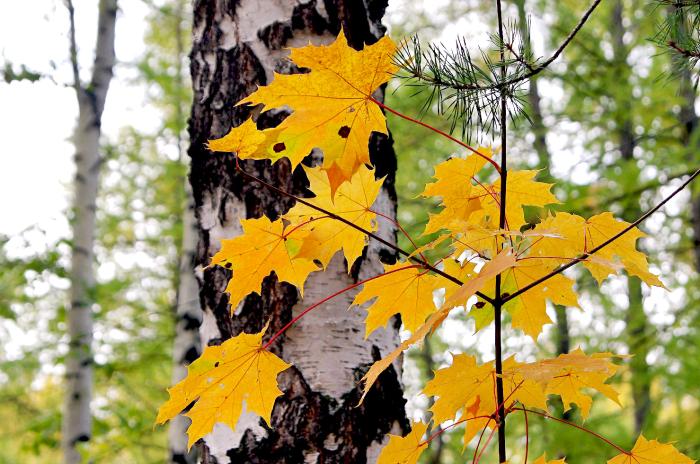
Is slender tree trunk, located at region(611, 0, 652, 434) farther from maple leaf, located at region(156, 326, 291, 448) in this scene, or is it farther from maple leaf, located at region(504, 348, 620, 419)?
maple leaf, located at region(156, 326, 291, 448)

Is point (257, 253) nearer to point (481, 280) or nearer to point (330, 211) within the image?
point (330, 211)

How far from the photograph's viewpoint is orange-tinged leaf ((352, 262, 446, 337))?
3.02 feet

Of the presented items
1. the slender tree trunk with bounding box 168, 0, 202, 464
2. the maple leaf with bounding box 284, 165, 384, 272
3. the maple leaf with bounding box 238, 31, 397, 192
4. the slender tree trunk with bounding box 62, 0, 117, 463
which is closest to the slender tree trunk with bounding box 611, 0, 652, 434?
the slender tree trunk with bounding box 168, 0, 202, 464

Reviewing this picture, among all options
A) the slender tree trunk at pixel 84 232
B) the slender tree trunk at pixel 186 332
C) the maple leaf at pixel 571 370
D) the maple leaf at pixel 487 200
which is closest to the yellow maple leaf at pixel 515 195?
the maple leaf at pixel 487 200

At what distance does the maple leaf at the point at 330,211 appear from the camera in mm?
902

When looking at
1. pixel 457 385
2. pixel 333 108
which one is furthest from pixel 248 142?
pixel 457 385

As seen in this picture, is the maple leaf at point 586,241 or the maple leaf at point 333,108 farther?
the maple leaf at point 586,241

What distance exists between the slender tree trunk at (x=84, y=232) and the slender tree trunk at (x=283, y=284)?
2.35 meters

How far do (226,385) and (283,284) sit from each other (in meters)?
0.29

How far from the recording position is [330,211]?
0.93 metres

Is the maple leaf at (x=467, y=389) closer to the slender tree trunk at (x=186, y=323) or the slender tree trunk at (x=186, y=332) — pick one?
the slender tree trunk at (x=186, y=332)

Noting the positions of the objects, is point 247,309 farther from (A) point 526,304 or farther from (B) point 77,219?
(B) point 77,219

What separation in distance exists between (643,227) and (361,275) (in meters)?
4.22

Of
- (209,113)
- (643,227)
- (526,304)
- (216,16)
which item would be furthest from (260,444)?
(643,227)
